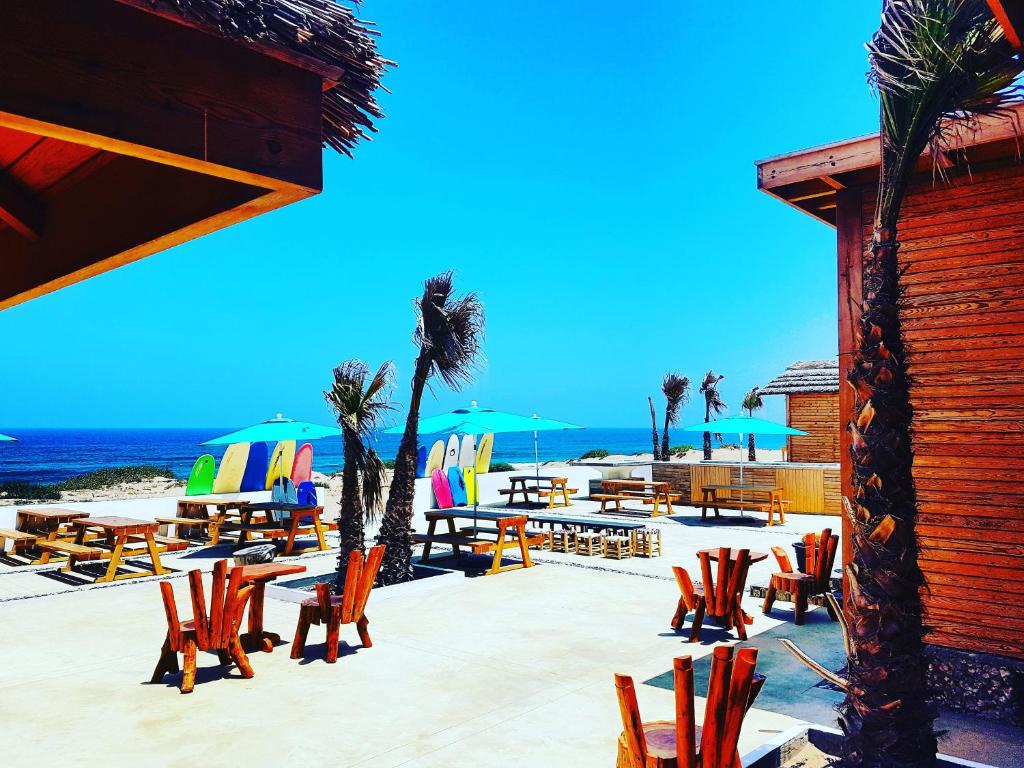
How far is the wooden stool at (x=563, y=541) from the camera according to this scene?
11.9 meters

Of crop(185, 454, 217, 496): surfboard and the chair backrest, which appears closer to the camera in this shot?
the chair backrest

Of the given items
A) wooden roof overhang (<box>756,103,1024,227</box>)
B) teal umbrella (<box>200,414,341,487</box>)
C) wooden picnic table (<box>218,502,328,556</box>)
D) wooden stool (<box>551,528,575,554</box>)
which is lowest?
wooden stool (<box>551,528,575,554</box>)

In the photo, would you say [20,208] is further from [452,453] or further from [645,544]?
[452,453]

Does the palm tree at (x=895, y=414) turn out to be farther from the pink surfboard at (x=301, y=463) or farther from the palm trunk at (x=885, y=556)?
the pink surfboard at (x=301, y=463)

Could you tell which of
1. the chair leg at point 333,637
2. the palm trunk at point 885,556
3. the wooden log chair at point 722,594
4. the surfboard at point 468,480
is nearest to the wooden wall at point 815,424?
the surfboard at point 468,480

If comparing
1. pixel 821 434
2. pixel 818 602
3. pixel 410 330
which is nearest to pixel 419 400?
pixel 410 330

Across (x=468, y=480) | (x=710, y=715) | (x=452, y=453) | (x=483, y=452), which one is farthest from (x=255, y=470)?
(x=710, y=715)

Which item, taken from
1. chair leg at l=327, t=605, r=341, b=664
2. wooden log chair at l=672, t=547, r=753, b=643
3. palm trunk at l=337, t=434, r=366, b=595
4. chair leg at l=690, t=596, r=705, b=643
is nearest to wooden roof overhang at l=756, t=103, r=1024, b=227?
wooden log chair at l=672, t=547, r=753, b=643

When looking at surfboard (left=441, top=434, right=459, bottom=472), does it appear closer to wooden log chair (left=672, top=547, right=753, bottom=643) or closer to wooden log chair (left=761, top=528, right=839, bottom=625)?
wooden log chair (left=761, top=528, right=839, bottom=625)

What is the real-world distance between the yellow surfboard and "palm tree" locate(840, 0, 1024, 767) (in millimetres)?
13879

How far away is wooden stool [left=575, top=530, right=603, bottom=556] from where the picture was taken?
1152cm

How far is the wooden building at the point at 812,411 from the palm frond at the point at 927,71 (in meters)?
18.1

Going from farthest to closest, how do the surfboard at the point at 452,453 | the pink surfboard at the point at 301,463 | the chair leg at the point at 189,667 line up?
the surfboard at the point at 452,453 → the pink surfboard at the point at 301,463 → the chair leg at the point at 189,667

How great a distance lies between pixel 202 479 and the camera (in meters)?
15.9
